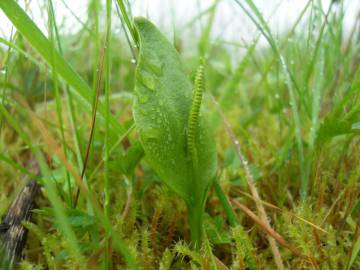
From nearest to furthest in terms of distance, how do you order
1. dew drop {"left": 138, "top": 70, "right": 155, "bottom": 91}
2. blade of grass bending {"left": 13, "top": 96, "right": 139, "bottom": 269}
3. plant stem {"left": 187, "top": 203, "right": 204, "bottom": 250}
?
blade of grass bending {"left": 13, "top": 96, "right": 139, "bottom": 269} < dew drop {"left": 138, "top": 70, "right": 155, "bottom": 91} < plant stem {"left": 187, "top": 203, "right": 204, "bottom": 250}

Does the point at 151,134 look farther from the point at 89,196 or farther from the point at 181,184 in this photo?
the point at 89,196

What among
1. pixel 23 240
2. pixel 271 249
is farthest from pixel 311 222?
pixel 23 240

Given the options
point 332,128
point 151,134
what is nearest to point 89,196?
point 151,134

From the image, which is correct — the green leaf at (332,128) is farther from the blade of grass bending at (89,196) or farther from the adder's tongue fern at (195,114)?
the blade of grass bending at (89,196)

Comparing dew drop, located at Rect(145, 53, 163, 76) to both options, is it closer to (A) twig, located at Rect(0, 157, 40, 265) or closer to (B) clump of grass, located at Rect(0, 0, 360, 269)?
(B) clump of grass, located at Rect(0, 0, 360, 269)

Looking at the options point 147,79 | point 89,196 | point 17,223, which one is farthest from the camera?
point 17,223

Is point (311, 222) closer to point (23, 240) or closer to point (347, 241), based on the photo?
point (347, 241)

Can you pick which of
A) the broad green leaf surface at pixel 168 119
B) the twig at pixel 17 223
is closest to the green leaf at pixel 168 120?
the broad green leaf surface at pixel 168 119

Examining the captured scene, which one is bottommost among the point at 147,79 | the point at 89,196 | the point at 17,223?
the point at 17,223

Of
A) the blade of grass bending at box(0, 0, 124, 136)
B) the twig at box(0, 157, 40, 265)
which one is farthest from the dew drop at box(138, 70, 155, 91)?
the twig at box(0, 157, 40, 265)
